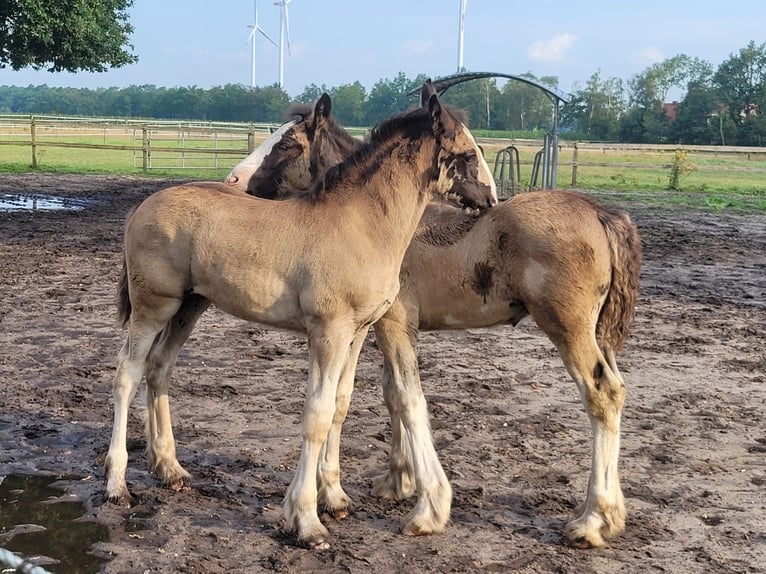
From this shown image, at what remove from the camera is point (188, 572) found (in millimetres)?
3656

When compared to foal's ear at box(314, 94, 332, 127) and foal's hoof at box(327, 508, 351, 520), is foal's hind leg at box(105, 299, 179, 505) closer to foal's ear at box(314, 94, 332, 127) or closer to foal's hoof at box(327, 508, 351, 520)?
foal's hoof at box(327, 508, 351, 520)

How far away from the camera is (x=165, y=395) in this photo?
4.80 meters

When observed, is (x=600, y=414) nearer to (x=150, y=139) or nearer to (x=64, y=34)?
(x=64, y=34)

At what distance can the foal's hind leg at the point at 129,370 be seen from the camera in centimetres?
440

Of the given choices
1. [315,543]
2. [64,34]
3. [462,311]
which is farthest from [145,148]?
[315,543]

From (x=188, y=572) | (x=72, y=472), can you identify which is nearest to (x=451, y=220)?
(x=188, y=572)

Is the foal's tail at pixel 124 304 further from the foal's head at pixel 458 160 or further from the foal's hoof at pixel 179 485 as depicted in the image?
the foal's head at pixel 458 160

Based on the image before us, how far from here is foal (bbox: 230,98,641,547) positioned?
4188 mm

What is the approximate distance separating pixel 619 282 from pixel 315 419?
169cm

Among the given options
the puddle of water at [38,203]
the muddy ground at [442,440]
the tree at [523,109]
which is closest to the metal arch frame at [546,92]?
the puddle of water at [38,203]

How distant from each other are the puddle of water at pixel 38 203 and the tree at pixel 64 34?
331cm

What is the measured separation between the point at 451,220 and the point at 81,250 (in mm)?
8491

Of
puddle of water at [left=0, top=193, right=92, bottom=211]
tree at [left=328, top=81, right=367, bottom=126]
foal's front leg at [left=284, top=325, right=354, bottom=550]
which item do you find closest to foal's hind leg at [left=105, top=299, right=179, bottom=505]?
foal's front leg at [left=284, top=325, right=354, bottom=550]

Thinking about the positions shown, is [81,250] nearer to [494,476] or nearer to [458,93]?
[494,476]
